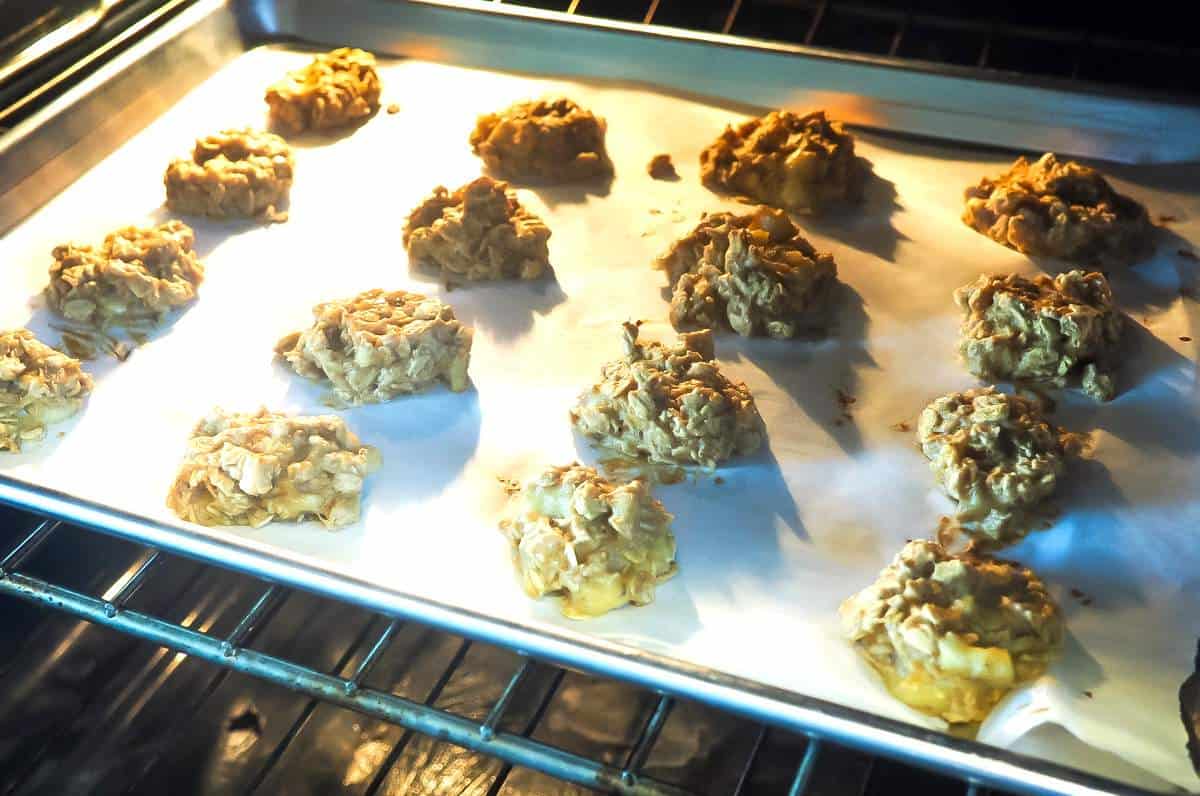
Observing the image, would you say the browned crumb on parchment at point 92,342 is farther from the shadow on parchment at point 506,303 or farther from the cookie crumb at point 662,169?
the cookie crumb at point 662,169

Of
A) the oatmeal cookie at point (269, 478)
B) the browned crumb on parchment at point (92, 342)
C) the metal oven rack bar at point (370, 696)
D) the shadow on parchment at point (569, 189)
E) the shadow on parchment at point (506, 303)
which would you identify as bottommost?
the shadow on parchment at point (506, 303)

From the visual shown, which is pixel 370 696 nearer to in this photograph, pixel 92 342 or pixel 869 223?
pixel 92 342

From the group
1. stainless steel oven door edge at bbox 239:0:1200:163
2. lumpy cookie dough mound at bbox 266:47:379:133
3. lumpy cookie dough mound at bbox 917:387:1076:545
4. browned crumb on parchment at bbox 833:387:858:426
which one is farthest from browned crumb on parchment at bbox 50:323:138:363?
lumpy cookie dough mound at bbox 917:387:1076:545

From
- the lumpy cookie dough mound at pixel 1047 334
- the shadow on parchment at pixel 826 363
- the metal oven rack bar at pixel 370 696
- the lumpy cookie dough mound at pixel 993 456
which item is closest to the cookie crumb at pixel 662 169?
the shadow on parchment at pixel 826 363

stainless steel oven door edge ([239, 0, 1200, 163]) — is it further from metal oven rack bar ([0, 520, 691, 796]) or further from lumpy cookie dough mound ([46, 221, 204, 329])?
metal oven rack bar ([0, 520, 691, 796])

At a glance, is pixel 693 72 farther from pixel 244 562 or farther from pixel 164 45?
pixel 244 562

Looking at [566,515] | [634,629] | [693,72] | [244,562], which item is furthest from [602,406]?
[693,72]
